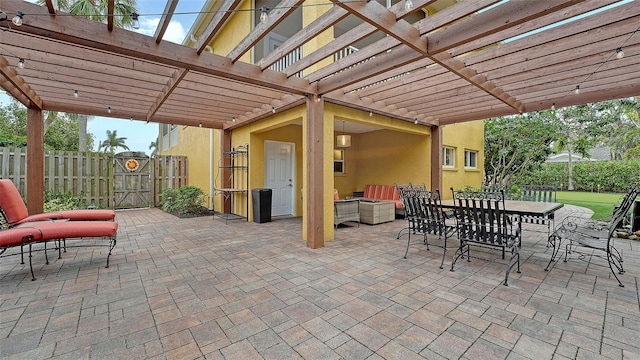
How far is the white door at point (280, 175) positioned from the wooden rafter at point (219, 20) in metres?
4.81

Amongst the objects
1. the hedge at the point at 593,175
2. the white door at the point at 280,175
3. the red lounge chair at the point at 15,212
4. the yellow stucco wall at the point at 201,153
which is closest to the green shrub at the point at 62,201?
the yellow stucco wall at the point at 201,153

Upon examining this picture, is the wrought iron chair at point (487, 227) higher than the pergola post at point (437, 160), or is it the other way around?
the pergola post at point (437, 160)

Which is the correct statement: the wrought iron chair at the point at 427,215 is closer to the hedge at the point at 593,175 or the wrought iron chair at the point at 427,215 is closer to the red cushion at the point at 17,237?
the red cushion at the point at 17,237

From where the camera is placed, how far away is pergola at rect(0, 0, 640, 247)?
8.63 ft

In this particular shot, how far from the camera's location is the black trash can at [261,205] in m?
7.18

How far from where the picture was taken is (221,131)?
27.9ft

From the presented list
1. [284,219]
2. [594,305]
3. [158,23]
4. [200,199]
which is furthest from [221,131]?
[594,305]

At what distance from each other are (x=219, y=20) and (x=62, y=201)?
8.65 meters

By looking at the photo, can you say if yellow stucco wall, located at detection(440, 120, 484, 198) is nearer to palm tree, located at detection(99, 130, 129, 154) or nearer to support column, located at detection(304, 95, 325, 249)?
support column, located at detection(304, 95, 325, 249)

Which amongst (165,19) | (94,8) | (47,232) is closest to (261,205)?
(47,232)

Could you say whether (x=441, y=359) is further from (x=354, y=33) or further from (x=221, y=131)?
(x=221, y=131)

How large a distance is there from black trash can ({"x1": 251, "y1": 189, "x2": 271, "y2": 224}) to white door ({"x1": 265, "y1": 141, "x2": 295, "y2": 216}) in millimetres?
724

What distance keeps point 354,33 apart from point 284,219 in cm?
561

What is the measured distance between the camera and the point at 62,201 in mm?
8000
